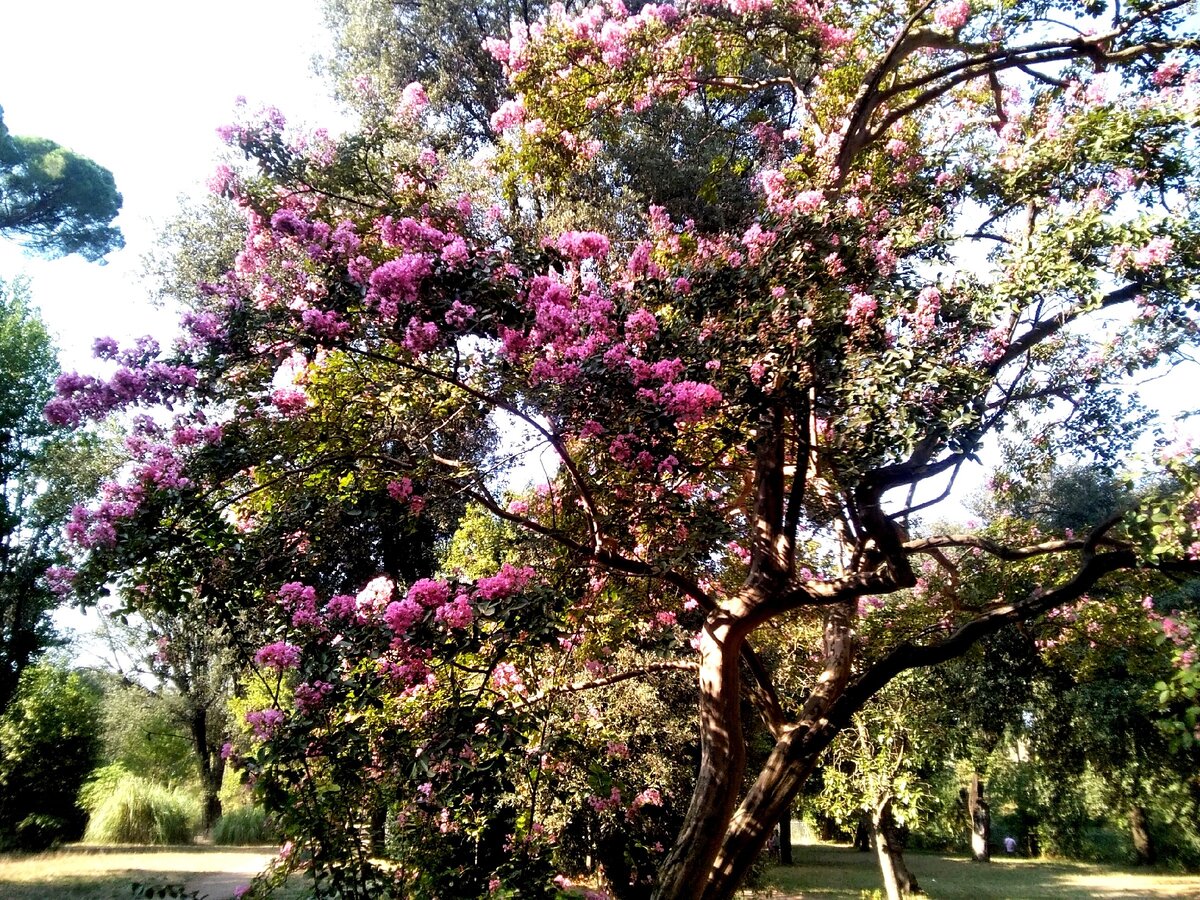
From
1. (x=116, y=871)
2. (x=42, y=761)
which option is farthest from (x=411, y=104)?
(x=42, y=761)

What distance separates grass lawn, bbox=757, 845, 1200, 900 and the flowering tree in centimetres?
832

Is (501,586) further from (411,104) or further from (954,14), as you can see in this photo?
(954,14)

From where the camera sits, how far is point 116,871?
1141 centimetres

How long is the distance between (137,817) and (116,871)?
16.7ft

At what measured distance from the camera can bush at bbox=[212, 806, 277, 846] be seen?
682 inches

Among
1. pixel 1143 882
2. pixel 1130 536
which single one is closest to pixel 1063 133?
pixel 1130 536

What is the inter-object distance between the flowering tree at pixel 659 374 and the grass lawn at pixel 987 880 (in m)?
8.32

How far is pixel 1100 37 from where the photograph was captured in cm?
541

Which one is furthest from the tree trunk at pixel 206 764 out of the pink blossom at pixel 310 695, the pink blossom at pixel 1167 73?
the pink blossom at pixel 1167 73

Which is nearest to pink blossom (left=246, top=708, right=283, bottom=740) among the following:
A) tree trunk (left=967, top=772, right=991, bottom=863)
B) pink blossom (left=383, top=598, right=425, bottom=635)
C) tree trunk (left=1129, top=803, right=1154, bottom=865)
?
pink blossom (left=383, top=598, right=425, bottom=635)

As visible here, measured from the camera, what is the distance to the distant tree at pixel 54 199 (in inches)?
712

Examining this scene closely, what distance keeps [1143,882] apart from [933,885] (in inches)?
161

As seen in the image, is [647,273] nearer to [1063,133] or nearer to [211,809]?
[1063,133]

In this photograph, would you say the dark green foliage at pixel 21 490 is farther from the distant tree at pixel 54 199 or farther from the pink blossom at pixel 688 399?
the pink blossom at pixel 688 399
